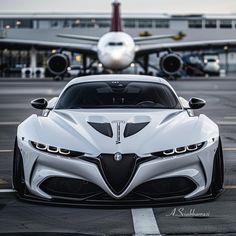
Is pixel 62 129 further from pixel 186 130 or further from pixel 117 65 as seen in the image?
pixel 117 65

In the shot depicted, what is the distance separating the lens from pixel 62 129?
711cm

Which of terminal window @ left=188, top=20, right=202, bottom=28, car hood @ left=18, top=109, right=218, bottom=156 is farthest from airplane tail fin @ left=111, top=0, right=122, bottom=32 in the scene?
terminal window @ left=188, top=20, right=202, bottom=28

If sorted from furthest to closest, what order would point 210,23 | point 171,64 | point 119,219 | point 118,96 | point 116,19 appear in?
point 210,23 < point 116,19 < point 171,64 < point 118,96 < point 119,219

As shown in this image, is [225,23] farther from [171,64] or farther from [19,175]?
[19,175]

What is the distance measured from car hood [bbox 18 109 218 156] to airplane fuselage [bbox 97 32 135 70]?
36.0 m

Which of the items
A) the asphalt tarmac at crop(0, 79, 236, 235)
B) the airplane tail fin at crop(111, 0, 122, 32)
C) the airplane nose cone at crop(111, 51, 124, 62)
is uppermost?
the asphalt tarmac at crop(0, 79, 236, 235)

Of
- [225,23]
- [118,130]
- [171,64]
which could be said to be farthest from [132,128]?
[225,23]

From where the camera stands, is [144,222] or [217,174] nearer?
[144,222]

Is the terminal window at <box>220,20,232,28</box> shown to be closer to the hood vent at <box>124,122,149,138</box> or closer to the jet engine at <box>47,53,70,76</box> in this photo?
the jet engine at <box>47,53,70,76</box>

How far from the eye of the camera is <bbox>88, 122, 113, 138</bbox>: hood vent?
6883 millimetres

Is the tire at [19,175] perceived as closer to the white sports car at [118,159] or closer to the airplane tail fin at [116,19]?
the white sports car at [118,159]

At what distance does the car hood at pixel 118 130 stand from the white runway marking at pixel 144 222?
1.74ft

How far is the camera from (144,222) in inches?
240

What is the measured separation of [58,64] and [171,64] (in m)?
7.90
